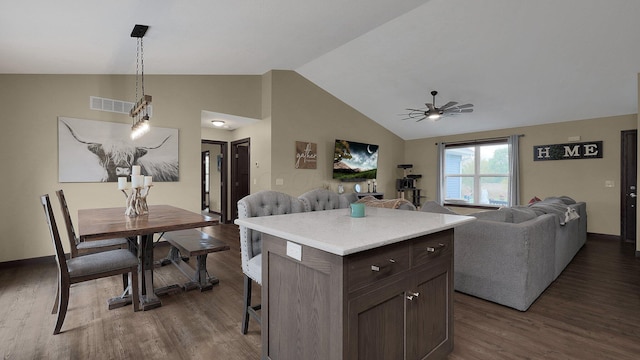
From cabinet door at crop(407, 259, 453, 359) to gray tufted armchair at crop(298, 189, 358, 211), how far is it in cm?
120

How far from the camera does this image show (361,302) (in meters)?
1.28

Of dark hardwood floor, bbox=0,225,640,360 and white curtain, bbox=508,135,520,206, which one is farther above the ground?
white curtain, bbox=508,135,520,206

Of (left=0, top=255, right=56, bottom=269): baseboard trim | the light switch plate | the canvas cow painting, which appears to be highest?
the canvas cow painting

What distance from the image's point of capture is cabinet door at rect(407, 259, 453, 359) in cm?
157

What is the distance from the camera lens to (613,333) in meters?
Result: 2.23

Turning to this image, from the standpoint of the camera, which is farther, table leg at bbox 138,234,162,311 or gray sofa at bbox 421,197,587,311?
table leg at bbox 138,234,162,311

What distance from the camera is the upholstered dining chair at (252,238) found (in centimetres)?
209

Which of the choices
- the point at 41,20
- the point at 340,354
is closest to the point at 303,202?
the point at 340,354

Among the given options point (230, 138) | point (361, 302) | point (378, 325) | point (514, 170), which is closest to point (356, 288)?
point (361, 302)

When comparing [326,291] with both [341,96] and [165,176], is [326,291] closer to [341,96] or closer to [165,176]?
[165,176]

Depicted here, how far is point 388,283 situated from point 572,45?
4722 mm

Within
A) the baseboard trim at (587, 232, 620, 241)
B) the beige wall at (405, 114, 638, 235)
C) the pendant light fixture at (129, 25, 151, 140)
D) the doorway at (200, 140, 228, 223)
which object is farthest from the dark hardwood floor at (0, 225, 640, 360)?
the doorway at (200, 140, 228, 223)

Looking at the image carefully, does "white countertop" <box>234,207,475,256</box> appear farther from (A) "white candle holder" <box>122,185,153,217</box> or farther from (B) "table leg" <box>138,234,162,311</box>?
(A) "white candle holder" <box>122,185,153,217</box>

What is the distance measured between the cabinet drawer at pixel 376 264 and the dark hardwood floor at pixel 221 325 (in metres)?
1.04
